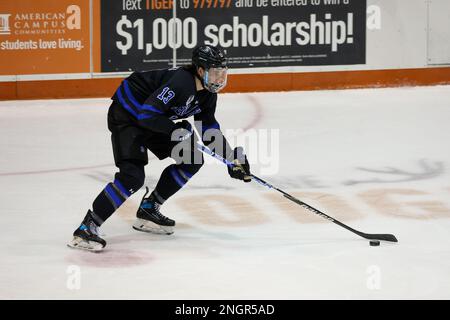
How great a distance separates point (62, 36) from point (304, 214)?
4.05 metres

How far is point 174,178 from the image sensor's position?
5242 mm

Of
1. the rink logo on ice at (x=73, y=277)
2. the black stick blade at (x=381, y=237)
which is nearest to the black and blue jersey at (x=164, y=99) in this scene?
the rink logo on ice at (x=73, y=277)

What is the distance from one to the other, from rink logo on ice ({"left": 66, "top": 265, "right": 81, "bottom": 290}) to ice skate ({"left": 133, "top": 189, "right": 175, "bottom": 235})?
0.74 meters

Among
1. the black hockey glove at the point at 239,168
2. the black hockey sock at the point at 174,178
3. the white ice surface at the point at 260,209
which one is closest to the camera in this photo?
the white ice surface at the point at 260,209

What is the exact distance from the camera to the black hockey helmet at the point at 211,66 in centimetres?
488

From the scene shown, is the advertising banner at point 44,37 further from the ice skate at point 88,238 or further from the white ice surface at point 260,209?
the ice skate at point 88,238

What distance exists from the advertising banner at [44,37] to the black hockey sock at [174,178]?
3.92 meters

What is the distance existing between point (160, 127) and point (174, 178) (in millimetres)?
491

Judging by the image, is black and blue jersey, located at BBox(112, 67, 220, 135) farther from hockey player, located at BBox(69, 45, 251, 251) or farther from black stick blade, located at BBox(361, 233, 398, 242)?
black stick blade, located at BBox(361, 233, 398, 242)

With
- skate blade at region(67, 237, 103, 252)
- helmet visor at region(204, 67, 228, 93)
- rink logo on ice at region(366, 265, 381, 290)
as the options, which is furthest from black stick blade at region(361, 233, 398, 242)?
skate blade at region(67, 237, 103, 252)

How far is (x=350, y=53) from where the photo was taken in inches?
364

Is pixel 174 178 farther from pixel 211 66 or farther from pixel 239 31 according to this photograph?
pixel 239 31

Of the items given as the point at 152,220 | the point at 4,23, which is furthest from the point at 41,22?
the point at 152,220

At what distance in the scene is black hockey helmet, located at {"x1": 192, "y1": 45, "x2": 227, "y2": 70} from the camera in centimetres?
488
